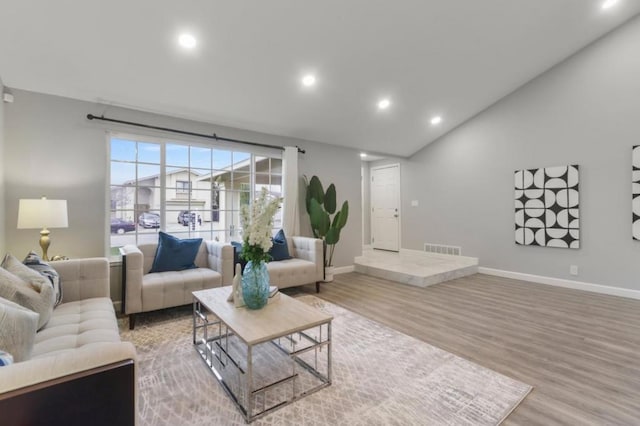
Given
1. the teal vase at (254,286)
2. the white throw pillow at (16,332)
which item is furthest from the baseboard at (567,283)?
the white throw pillow at (16,332)

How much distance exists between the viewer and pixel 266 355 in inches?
91.4

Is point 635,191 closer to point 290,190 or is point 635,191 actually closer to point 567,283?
point 567,283

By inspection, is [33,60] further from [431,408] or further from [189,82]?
[431,408]

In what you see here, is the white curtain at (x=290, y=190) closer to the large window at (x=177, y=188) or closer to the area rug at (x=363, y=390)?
the large window at (x=177, y=188)

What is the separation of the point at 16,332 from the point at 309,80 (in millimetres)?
3396

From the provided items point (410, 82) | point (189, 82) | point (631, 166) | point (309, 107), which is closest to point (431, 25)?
point (410, 82)

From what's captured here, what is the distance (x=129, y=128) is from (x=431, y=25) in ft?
11.8

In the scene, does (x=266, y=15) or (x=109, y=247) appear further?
(x=109, y=247)

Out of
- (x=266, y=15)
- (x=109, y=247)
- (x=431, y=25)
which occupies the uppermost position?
(x=431, y=25)

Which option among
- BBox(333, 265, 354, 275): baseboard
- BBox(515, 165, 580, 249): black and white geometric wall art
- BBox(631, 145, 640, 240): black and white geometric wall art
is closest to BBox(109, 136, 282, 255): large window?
BBox(333, 265, 354, 275): baseboard

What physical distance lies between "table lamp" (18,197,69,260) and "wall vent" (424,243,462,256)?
5.79 metres

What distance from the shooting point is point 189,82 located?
3234mm

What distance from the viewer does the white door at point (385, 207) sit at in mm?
6867

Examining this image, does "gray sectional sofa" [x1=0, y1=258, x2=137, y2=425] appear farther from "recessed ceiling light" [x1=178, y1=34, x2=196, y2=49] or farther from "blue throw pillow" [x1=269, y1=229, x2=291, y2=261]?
"blue throw pillow" [x1=269, y1=229, x2=291, y2=261]
